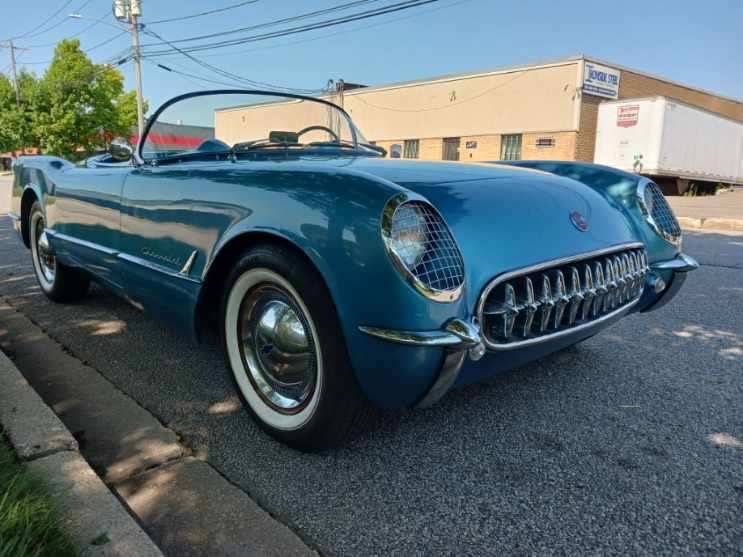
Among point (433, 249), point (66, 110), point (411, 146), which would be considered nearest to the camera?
point (433, 249)

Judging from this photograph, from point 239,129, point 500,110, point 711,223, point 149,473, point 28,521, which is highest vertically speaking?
point 500,110

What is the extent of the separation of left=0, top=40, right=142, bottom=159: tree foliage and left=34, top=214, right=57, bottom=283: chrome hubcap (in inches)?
1231

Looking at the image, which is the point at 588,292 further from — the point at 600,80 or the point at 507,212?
the point at 600,80

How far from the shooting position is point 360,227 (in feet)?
5.41

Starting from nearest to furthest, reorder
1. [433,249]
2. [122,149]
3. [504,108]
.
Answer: [433,249], [122,149], [504,108]

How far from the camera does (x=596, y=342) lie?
3.27m

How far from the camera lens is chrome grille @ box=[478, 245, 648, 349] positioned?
176 centimetres

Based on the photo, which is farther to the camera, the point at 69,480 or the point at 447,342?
the point at 69,480

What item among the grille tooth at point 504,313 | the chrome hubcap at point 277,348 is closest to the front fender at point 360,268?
the grille tooth at point 504,313

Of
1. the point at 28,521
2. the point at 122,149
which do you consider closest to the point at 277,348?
the point at 28,521

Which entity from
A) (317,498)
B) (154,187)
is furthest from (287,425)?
(154,187)

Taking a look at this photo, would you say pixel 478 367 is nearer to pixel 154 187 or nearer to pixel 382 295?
pixel 382 295

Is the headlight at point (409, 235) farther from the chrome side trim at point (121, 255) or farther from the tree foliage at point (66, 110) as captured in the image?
the tree foliage at point (66, 110)

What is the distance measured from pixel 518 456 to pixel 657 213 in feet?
4.95
